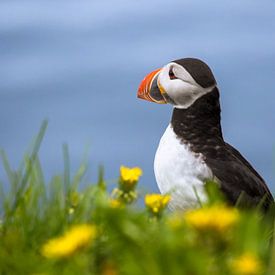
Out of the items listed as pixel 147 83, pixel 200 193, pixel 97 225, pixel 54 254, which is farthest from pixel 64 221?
pixel 147 83

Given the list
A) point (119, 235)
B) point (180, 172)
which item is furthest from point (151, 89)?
point (119, 235)

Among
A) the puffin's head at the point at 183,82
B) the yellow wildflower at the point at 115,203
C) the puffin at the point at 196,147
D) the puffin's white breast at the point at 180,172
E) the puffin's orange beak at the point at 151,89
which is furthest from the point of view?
the puffin's orange beak at the point at 151,89

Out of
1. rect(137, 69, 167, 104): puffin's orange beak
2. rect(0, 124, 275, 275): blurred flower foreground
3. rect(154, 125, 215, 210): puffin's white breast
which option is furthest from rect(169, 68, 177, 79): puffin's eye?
rect(0, 124, 275, 275): blurred flower foreground

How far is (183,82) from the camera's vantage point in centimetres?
551

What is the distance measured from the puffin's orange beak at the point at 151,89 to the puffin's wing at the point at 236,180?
0.68m

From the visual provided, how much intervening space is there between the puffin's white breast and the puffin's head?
0.32 meters

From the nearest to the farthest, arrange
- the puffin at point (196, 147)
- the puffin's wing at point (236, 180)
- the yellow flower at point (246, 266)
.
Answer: the yellow flower at point (246, 266) < the puffin at point (196, 147) < the puffin's wing at point (236, 180)

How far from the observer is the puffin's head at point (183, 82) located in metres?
5.43

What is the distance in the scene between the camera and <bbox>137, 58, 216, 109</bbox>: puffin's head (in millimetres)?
5434

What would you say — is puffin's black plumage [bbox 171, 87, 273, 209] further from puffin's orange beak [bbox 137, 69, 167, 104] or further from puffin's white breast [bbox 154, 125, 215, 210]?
puffin's orange beak [bbox 137, 69, 167, 104]

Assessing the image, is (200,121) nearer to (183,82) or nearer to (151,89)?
(183,82)

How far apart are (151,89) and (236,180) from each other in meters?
1.04

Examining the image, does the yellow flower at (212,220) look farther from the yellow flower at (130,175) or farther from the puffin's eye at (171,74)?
the puffin's eye at (171,74)

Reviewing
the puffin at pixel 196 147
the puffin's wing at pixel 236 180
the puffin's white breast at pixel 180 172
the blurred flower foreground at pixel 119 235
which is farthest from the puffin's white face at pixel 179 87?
the blurred flower foreground at pixel 119 235
